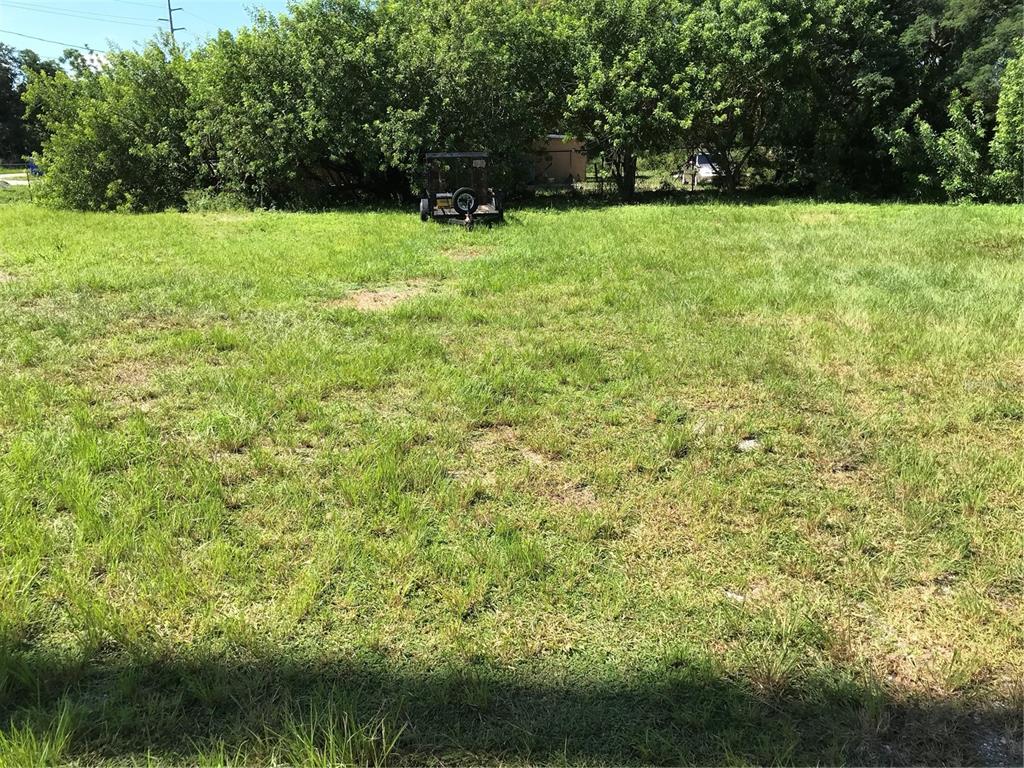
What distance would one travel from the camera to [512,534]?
268 cm

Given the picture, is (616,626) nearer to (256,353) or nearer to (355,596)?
(355,596)

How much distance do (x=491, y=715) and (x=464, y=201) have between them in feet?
35.1

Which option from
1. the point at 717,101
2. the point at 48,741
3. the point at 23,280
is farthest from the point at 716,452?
the point at 717,101

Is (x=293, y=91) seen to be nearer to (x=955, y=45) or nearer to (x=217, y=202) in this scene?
(x=217, y=202)

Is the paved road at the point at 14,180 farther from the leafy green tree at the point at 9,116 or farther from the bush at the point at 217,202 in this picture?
the leafy green tree at the point at 9,116

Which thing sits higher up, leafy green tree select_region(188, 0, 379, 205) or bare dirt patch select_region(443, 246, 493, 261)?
leafy green tree select_region(188, 0, 379, 205)

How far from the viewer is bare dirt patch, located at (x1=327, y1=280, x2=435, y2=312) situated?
6.23 m

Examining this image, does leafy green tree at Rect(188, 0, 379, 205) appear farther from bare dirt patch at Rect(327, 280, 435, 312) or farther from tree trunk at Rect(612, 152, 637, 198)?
bare dirt patch at Rect(327, 280, 435, 312)

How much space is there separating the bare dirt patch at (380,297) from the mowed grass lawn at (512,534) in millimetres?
402

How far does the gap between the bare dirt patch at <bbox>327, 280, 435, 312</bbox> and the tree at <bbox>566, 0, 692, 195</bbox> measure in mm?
10476

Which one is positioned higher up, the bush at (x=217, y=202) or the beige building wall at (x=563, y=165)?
the beige building wall at (x=563, y=165)

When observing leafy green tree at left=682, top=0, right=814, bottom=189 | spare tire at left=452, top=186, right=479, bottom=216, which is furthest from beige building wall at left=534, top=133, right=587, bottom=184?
spare tire at left=452, top=186, right=479, bottom=216

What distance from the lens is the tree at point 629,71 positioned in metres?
15.7

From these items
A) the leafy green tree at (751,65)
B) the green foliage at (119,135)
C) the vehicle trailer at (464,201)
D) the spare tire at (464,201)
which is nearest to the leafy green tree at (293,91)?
the green foliage at (119,135)
